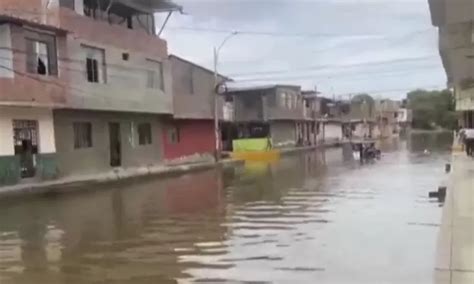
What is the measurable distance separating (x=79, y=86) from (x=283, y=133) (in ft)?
131

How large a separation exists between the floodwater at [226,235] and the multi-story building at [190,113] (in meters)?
17.1

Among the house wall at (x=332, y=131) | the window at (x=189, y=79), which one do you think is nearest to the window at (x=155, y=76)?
the window at (x=189, y=79)

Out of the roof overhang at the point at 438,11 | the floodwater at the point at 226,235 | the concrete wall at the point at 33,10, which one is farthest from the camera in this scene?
the concrete wall at the point at 33,10

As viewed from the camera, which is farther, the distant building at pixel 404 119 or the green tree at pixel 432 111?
the distant building at pixel 404 119

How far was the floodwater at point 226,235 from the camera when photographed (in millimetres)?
9195

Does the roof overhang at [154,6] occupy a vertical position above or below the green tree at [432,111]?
above

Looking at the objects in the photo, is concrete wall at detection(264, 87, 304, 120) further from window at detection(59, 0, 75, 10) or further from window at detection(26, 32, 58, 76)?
window at detection(26, 32, 58, 76)

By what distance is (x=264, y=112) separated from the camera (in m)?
60.3

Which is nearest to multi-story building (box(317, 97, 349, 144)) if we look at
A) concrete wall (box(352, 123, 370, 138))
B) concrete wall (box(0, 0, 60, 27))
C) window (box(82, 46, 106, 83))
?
concrete wall (box(352, 123, 370, 138))

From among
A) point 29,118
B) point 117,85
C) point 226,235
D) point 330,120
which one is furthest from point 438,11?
point 330,120

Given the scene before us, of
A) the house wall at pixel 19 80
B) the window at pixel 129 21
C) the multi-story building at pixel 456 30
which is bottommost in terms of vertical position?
the multi-story building at pixel 456 30

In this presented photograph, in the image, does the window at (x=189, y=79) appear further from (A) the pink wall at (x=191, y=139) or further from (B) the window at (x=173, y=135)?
(B) the window at (x=173, y=135)

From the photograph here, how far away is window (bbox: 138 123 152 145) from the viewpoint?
35969 millimetres

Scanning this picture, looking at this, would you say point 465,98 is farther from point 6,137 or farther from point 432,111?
point 432,111
